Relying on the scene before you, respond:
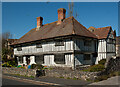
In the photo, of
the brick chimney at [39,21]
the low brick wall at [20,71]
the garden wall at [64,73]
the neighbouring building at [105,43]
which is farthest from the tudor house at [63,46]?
the low brick wall at [20,71]

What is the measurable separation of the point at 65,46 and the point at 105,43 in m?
8.61

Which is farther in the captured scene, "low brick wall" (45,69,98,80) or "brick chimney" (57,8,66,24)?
"brick chimney" (57,8,66,24)

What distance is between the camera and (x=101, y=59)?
23.0 meters

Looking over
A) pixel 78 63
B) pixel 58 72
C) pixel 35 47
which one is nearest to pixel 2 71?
pixel 35 47

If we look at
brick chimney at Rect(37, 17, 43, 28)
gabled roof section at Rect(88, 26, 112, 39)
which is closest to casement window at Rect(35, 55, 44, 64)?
brick chimney at Rect(37, 17, 43, 28)

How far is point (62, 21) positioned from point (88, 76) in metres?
12.5

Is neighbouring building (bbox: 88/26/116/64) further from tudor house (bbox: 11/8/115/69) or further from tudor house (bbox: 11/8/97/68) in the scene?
tudor house (bbox: 11/8/97/68)

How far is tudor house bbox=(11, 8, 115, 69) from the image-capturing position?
719 inches

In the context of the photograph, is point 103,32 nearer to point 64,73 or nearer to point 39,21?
point 39,21

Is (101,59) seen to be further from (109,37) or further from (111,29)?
(111,29)

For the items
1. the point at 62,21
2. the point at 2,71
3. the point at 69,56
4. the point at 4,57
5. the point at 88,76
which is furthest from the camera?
the point at 4,57

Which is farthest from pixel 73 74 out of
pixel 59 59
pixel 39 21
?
pixel 39 21

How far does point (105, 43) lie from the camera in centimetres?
2348

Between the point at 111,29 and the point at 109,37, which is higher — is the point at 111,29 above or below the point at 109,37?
above
